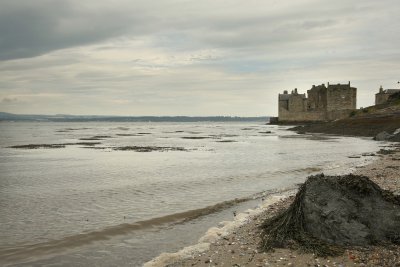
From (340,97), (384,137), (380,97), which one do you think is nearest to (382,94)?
(380,97)

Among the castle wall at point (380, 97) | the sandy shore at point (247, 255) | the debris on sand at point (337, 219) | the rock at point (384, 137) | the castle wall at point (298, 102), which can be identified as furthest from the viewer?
the castle wall at point (298, 102)

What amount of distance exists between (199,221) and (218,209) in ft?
5.00

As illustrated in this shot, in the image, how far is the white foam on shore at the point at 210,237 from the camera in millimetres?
7938

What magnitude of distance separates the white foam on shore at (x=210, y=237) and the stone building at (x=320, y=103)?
3106 inches

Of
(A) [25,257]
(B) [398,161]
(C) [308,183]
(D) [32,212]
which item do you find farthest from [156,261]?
(B) [398,161]

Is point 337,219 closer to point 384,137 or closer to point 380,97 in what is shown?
point 384,137

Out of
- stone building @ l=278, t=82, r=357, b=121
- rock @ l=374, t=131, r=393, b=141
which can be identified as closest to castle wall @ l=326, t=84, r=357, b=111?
stone building @ l=278, t=82, r=357, b=121

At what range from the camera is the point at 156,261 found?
7930 mm

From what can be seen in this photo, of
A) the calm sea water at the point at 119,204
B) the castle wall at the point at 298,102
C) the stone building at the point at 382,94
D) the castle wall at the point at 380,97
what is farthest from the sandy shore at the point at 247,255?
the castle wall at the point at 298,102

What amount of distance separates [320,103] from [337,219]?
91443 mm

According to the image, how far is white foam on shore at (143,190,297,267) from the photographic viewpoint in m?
7.94

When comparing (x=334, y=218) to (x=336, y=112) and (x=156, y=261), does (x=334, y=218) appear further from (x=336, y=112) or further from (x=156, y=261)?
(x=336, y=112)

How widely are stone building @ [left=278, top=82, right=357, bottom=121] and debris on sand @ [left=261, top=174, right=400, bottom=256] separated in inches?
3206

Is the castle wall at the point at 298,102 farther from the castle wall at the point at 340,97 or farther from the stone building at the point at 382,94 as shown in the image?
the stone building at the point at 382,94
